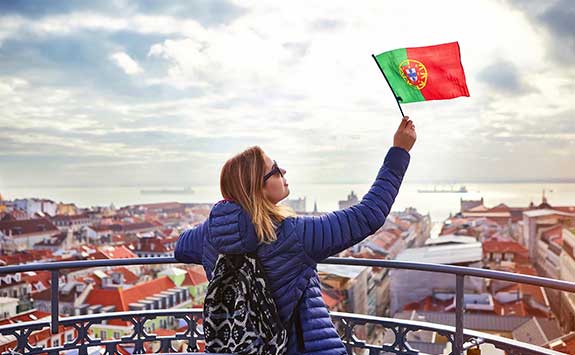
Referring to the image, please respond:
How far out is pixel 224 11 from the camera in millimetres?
18484

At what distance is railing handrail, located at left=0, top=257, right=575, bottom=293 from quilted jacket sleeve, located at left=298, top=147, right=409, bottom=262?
390 mm

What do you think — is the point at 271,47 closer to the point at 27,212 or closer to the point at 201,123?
the point at 27,212

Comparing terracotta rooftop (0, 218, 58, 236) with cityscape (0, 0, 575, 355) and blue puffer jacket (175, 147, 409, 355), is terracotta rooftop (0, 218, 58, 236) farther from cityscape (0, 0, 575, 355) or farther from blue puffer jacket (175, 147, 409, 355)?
blue puffer jacket (175, 147, 409, 355)

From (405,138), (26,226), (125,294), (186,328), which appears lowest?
(125,294)

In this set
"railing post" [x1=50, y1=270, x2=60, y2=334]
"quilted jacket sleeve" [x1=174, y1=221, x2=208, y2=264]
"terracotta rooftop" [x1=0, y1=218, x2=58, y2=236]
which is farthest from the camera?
"terracotta rooftop" [x1=0, y1=218, x2=58, y2=236]

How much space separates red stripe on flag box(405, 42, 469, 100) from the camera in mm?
1568

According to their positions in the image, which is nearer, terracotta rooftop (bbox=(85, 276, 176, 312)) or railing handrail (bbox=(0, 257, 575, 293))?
railing handrail (bbox=(0, 257, 575, 293))

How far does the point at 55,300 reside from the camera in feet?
6.05

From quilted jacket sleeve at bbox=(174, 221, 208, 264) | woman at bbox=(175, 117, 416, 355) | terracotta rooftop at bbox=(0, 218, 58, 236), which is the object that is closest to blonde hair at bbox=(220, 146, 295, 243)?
woman at bbox=(175, 117, 416, 355)

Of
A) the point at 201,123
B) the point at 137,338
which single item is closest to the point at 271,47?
the point at 201,123

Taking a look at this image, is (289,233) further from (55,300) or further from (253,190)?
(55,300)

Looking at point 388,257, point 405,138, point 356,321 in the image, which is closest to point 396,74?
point 405,138

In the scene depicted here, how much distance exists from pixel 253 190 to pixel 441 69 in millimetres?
704

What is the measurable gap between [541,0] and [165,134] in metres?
21.9
